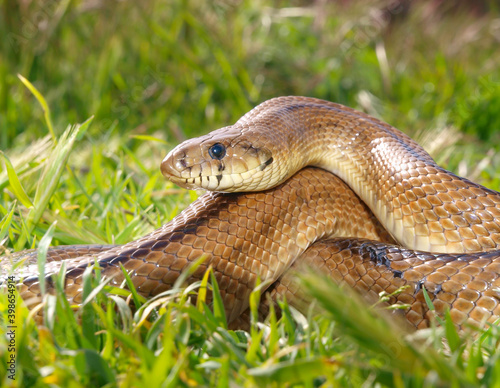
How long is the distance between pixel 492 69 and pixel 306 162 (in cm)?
562

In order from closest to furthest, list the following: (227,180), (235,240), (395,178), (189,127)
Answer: (235,240), (227,180), (395,178), (189,127)

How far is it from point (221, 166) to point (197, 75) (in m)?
4.19

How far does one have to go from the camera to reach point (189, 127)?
634cm

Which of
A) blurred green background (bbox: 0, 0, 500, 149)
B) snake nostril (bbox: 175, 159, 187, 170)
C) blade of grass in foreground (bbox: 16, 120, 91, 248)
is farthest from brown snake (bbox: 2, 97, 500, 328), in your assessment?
blurred green background (bbox: 0, 0, 500, 149)

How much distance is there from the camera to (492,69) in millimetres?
7805

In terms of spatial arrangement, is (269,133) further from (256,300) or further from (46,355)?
(46,355)

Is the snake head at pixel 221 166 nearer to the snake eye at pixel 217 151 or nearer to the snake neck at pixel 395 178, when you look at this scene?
the snake eye at pixel 217 151

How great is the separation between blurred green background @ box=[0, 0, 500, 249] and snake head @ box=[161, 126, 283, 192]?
190 cm

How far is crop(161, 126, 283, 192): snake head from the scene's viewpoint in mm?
2838

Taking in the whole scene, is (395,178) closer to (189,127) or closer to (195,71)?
(189,127)

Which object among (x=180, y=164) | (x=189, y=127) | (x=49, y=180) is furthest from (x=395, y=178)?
(x=189, y=127)

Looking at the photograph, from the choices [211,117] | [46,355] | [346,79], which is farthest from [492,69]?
[46,355]

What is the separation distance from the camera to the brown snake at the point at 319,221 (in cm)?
238

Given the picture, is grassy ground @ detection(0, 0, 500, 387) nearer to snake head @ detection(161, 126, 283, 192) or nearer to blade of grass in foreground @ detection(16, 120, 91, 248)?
blade of grass in foreground @ detection(16, 120, 91, 248)
